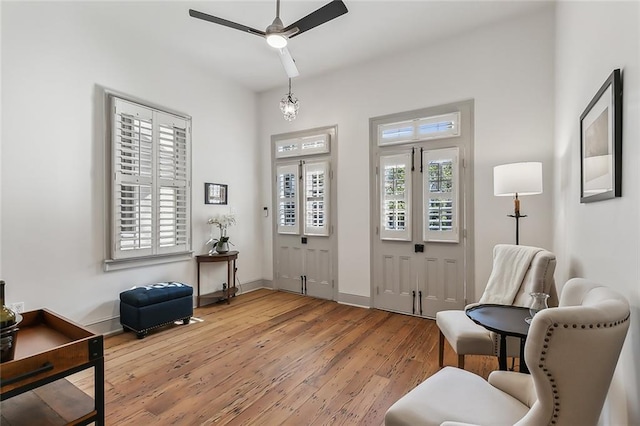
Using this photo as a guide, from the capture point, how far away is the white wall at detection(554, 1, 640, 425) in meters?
1.27

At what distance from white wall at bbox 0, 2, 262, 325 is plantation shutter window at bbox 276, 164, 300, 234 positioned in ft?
5.60

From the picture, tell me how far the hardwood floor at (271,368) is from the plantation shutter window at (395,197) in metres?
1.10

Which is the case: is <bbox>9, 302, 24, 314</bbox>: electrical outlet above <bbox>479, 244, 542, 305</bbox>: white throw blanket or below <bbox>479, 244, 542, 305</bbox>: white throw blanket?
below

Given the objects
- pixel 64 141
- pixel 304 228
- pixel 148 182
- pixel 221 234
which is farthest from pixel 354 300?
pixel 64 141

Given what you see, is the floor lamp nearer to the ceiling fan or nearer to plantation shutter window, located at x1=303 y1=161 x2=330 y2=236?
the ceiling fan

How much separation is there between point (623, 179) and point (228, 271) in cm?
440

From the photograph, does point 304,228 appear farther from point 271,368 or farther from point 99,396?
point 99,396

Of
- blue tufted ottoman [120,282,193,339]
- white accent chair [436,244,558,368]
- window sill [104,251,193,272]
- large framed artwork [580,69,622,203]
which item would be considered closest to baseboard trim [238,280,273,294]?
window sill [104,251,193,272]

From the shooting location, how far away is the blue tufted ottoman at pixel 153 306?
10.7 feet

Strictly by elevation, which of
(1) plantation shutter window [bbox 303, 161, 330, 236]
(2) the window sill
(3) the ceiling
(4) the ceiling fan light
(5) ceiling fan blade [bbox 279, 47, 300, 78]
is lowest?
(2) the window sill

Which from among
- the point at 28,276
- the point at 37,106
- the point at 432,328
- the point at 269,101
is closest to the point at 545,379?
the point at 432,328

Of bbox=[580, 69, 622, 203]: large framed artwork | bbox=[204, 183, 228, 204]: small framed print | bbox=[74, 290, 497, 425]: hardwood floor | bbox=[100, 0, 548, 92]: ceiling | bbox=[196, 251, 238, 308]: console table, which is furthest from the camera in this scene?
bbox=[204, 183, 228, 204]: small framed print

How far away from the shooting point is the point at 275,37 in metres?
2.58

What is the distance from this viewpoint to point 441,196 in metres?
3.76
